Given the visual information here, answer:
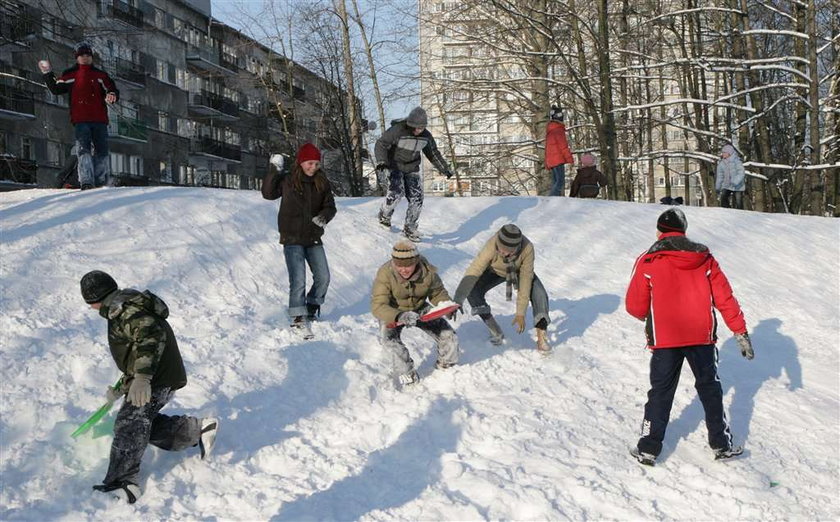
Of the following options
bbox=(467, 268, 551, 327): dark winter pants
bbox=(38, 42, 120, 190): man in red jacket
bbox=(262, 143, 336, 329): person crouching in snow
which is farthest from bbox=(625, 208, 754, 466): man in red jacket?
bbox=(38, 42, 120, 190): man in red jacket

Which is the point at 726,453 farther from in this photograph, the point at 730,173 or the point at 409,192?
the point at 730,173

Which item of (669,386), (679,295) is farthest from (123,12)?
(669,386)

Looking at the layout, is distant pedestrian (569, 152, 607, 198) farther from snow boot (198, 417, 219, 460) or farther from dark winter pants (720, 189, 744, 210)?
snow boot (198, 417, 219, 460)

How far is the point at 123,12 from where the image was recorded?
36.4 metres

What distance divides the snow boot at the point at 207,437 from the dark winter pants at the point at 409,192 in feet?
20.2

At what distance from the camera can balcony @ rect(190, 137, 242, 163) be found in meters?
44.3

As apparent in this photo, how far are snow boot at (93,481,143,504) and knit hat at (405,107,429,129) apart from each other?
6730 mm

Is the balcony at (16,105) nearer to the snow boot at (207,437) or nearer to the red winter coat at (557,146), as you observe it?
the red winter coat at (557,146)

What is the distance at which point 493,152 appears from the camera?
24297 millimetres

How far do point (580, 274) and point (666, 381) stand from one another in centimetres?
574

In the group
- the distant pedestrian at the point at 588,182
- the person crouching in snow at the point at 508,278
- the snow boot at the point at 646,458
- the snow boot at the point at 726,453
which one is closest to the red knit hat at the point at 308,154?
the person crouching in snow at the point at 508,278

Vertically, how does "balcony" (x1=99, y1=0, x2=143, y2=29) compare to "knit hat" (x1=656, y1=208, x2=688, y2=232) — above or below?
above

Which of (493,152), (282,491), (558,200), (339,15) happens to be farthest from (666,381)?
(339,15)

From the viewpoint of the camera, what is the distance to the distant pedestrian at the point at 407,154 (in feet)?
33.4
